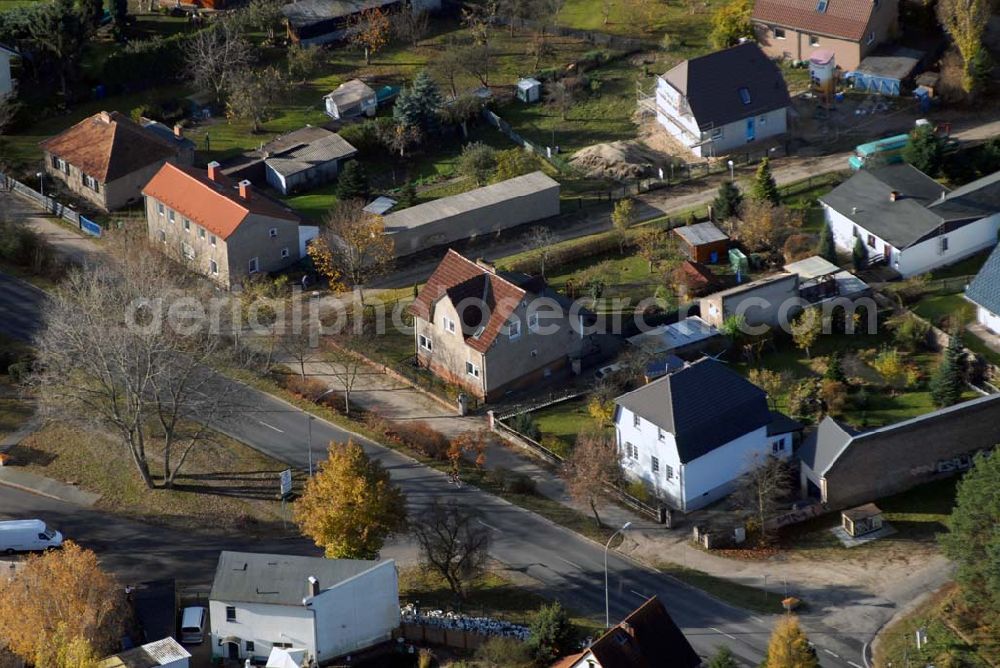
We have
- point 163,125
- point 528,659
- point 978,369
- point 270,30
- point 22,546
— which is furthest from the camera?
point 270,30

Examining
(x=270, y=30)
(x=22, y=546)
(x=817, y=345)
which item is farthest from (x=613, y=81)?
(x=22, y=546)

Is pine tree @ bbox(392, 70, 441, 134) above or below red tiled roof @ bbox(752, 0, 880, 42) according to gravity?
below

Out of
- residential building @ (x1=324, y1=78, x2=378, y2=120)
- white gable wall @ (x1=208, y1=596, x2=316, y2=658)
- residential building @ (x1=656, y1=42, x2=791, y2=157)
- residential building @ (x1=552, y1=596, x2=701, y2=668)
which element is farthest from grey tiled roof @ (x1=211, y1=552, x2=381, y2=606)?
residential building @ (x1=324, y1=78, x2=378, y2=120)

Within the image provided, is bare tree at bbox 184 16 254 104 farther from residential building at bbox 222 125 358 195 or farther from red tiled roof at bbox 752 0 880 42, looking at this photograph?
red tiled roof at bbox 752 0 880 42

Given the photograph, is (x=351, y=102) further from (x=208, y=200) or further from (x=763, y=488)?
(x=763, y=488)

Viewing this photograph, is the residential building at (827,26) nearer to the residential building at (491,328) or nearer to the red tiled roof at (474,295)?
the residential building at (491,328)

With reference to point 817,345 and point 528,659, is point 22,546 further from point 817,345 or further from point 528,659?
point 817,345

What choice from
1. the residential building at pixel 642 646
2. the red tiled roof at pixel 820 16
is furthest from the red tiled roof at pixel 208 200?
the residential building at pixel 642 646
